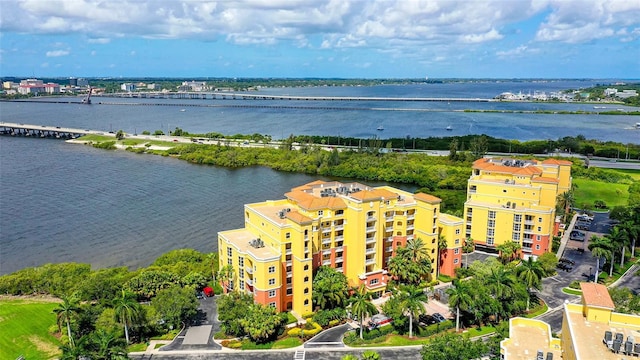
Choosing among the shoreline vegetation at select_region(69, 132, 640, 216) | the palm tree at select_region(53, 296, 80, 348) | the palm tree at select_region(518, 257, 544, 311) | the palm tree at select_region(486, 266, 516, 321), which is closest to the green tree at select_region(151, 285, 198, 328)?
the palm tree at select_region(53, 296, 80, 348)

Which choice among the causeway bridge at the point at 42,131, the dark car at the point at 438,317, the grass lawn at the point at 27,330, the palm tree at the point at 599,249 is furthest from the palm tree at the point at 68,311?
the causeway bridge at the point at 42,131

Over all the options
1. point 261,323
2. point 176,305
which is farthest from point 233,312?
point 176,305

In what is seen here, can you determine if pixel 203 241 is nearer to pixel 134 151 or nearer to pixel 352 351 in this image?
pixel 352 351

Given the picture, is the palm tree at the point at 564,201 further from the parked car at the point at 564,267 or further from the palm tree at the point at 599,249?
the palm tree at the point at 599,249

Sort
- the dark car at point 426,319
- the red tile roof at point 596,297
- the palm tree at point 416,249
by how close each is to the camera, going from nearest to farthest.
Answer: the red tile roof at point 596,297
the dark car at point 426,319
the palm tree at point 416,249

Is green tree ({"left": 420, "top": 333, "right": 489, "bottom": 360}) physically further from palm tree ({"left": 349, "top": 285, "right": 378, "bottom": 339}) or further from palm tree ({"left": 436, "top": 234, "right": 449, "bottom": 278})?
palm tree ({"left": 436, "top": 234, "right": 449, "bottom": 278})

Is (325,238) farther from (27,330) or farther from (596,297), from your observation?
(27,330)
